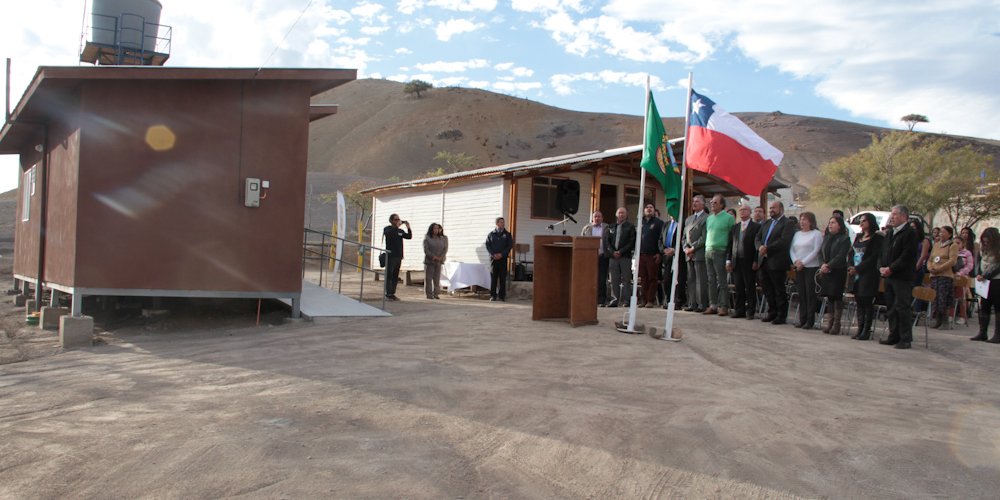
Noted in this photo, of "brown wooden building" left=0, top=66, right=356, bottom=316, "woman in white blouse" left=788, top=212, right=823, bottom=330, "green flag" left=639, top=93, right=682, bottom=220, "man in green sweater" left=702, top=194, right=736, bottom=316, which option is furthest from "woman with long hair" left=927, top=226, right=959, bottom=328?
"brown wooden building" left=0, top=66, right=356, bottom=316

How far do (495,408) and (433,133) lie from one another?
257ft

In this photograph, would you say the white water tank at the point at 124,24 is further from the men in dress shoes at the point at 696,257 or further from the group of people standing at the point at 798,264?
the men in dress shoes at the point at 696,257

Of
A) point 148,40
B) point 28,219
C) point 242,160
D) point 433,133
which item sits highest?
point 433,133

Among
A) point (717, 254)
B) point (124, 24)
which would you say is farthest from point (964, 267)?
point (124, 24)

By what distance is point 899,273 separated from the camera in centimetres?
786

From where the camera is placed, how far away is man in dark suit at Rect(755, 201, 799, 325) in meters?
9.43

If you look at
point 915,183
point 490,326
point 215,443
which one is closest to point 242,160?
point 490,326

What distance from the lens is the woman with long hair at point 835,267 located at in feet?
28.5

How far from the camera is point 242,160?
8844 millimetres

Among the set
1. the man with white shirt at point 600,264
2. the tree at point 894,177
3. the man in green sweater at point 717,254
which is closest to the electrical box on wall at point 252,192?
the man with white shirt at point 600,264

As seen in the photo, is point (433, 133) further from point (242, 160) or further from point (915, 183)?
point (242, 160)

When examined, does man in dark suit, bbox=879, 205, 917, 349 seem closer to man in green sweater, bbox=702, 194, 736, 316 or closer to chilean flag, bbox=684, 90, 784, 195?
chilean flag, bbox=684, 90, 784, 195

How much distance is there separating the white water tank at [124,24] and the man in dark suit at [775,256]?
11446 millimetres

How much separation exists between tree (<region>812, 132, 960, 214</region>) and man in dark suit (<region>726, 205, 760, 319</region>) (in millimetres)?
30445
